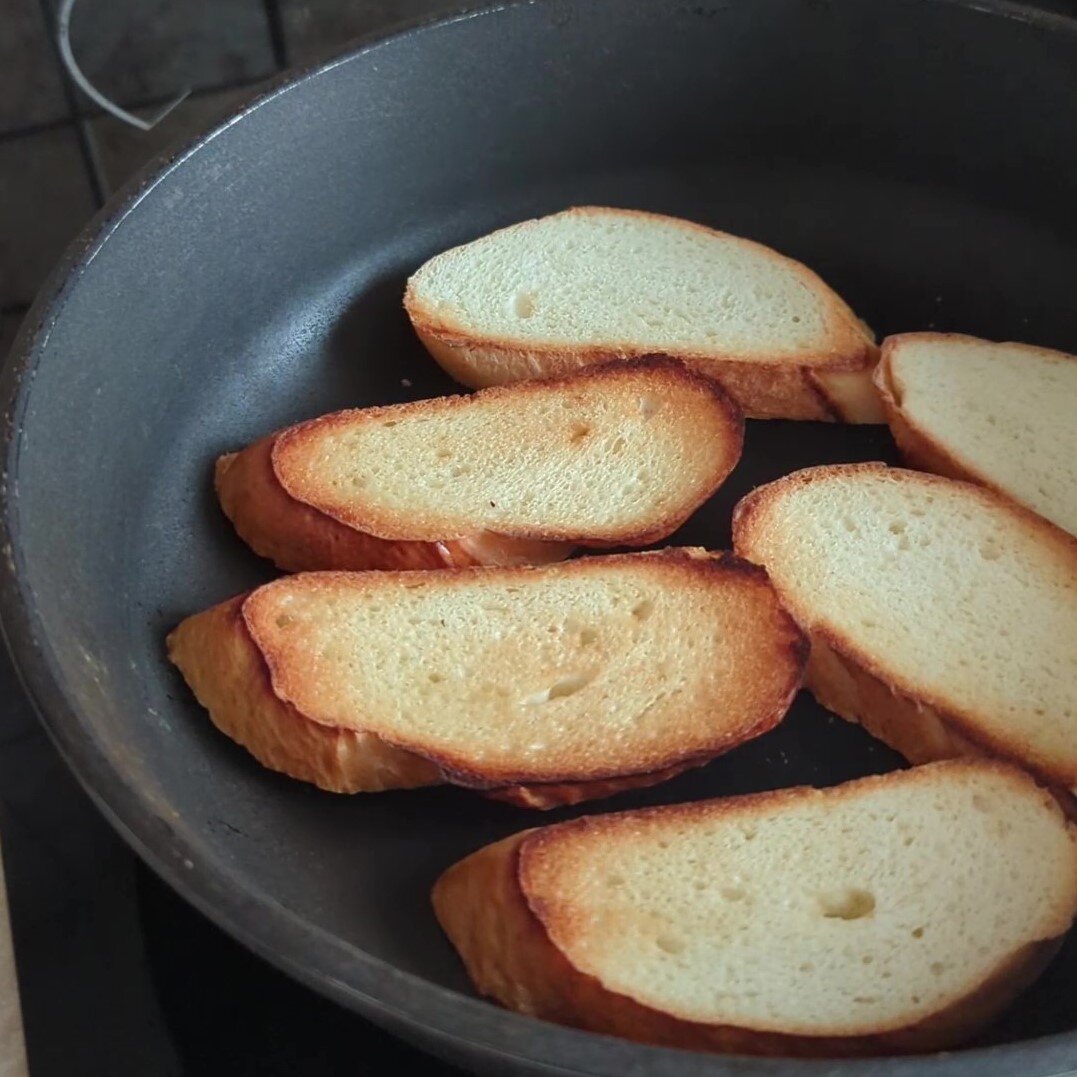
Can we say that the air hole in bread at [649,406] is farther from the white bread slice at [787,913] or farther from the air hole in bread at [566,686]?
the white bread slice at [787,913]

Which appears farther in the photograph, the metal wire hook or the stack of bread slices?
the metal wire hook

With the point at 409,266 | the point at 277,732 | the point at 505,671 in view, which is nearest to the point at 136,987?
the point at 277,732

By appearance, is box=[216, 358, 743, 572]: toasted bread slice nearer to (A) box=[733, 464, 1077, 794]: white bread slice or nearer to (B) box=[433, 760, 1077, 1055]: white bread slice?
(A) box=[733, 464, 1077, 794]: white bread slice

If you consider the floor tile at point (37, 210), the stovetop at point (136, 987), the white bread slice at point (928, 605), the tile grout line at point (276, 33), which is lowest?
the stovetop at point (136, 987)

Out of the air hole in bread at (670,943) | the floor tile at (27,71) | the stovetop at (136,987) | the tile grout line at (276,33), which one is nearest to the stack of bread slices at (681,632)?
the air hole in bread at (670,943)

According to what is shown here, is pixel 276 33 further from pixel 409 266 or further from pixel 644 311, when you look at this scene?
pixel 644 311

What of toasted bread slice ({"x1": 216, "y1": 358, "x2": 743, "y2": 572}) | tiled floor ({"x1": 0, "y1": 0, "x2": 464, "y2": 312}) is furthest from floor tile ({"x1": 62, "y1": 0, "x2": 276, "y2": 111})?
toasted bread slice ({"x1": 216, "y1": 358, "x2": 743, "y2": 572})

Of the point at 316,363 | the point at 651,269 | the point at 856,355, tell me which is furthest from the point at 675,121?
the point at 316,363
